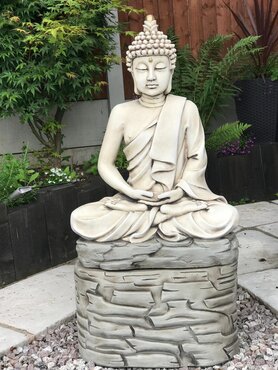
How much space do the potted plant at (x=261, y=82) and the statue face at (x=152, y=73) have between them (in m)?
3.24

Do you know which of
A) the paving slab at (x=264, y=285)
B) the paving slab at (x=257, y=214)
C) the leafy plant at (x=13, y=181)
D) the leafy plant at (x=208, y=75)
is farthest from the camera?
the leafy plant at (x=208, y=75)

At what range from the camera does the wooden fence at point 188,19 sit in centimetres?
622

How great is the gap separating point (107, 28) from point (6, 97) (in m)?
1.11

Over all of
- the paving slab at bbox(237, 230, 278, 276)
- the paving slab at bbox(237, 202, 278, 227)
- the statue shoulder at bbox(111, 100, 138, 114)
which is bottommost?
the paving slab at bbox(237, 202, 278, 227)

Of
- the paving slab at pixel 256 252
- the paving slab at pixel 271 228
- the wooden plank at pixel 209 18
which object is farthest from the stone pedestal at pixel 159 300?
the wooden plank at pixel 209 18

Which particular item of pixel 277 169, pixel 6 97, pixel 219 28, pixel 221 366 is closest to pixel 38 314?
pixel 221 366

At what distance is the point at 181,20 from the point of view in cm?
643

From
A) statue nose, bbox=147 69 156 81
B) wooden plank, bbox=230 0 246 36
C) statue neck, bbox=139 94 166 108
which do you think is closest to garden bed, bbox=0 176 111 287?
statue neck, bbox=139 94 166 108

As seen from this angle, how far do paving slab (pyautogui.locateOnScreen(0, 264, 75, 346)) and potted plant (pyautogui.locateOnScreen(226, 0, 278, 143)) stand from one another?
288cm

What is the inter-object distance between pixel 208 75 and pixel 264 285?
2859mm

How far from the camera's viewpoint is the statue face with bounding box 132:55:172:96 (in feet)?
9.88

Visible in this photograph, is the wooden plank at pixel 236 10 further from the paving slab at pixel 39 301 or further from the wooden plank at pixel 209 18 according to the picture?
the paving slab at pixel 39 301

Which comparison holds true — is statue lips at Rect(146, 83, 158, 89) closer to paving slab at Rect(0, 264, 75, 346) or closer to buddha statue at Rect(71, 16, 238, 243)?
buddha statue at Rect(71, 16, 238, 243)

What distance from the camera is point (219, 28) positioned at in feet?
21.7
